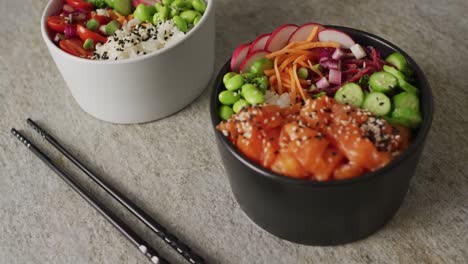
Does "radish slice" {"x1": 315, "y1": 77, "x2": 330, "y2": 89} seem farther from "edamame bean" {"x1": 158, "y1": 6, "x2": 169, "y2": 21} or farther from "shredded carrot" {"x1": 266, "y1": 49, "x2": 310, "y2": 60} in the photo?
"edamame bean" {"x1": 158, "y1": 6, "x2": 169, "y2": 21}

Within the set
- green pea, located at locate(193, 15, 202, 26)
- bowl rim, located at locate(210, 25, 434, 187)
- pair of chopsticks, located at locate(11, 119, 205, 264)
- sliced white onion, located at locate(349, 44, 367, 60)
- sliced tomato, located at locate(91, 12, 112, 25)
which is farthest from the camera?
sliced tomato, located at locate(91, 12, 112, 25)

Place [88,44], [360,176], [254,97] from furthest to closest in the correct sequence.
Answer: [88,44] → [254,97] → [360,176]

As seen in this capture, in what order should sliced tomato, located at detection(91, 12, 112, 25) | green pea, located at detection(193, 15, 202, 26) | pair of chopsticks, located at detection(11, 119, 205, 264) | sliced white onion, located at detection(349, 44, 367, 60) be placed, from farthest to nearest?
sliced tomato, located at detection(91, 12, 112, 25) → green pea, located at detection(193, 15, 202, 26) → sliced white onion, located at detection(349, 44, 367, 60) → pair of chopsticks, located at detection(11, 119, 205, 264)

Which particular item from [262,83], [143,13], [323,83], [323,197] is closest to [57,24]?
[143,13]

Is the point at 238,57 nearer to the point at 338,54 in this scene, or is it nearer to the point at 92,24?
the point at 338,54

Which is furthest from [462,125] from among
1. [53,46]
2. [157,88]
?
[53,46]

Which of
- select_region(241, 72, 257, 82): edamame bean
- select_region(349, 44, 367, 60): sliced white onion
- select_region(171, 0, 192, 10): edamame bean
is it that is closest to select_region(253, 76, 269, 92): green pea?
select_region(241, 72, 257, 82): edamame bean
